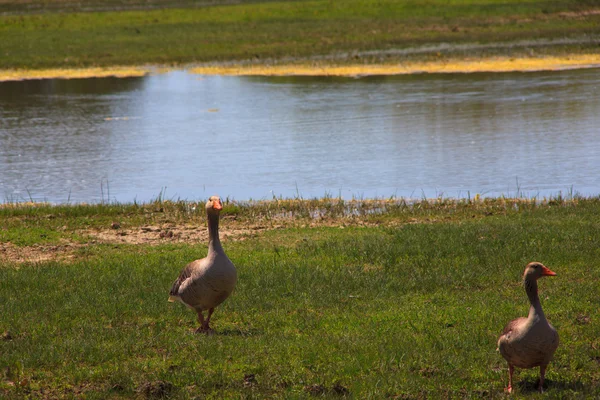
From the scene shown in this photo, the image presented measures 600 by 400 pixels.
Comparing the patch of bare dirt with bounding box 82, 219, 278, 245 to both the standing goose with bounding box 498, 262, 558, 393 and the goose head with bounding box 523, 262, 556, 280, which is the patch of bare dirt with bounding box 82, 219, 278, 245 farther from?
the standing goose with bounding box 498, 262, 558, 393

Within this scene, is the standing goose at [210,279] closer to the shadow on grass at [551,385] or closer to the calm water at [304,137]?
the shadow on grass at [551,385]

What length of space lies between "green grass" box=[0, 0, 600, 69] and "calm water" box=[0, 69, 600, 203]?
26.6 ft

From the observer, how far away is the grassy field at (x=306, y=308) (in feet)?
26.9

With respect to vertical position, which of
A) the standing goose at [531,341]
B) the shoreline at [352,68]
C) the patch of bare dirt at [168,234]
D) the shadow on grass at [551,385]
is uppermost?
the shoreline at [352,68]

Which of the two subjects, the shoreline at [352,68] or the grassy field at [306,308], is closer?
the grassy field at [306,308]

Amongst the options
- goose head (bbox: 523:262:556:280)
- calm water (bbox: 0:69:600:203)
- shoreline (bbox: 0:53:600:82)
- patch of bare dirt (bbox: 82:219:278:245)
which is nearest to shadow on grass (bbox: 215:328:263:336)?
goose head (bbox: 523:262:556:280)

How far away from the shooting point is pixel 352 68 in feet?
147

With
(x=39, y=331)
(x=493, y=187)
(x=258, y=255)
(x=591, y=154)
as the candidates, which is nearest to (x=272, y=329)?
(x=39, y=331)

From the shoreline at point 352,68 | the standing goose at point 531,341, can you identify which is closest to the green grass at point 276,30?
the shoreline at point 352,68

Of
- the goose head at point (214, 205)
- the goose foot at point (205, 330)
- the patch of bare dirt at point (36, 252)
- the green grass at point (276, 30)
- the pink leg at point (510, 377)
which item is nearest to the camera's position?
the pink leg at point (510, 377)

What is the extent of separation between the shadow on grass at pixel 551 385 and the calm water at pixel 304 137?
11.8m

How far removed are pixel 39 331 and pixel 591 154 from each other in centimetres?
1833

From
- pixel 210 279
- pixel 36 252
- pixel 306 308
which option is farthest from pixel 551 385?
pixel 36 252

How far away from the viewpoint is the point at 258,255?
13336mm
